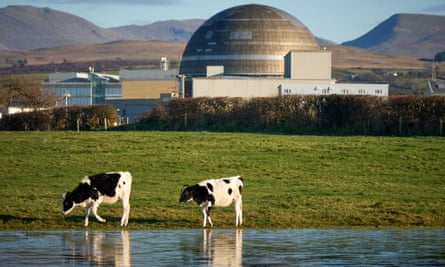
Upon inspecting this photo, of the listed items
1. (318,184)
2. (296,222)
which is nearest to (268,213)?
(296,222)

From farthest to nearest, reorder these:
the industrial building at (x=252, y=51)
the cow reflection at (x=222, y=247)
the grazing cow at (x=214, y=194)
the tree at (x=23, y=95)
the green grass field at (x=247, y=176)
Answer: the industrial building at (x=252, y=51)
the tree at (x=23, y=95)
the green grass field at (x=247, y=176)
the grazing cow at (x=214, y=194)
the cow reflection at (x=222, y=247)

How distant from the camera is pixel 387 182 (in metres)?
40.7

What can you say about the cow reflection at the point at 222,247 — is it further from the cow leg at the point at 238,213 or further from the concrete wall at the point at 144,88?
the concrete wall at the point at 144,88

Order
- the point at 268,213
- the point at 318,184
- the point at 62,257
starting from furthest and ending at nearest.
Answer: the point at 318,184
the point at 268,213
the point at 62,257

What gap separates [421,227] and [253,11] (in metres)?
129

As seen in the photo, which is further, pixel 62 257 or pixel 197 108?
pixel 197 108

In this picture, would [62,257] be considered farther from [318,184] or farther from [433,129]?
[433,129]

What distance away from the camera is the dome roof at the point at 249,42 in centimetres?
15375

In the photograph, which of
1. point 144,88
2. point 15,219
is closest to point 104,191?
point 15,219

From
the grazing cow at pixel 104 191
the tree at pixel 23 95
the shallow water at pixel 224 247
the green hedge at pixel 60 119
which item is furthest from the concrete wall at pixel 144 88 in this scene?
the shallow water at pixel 224 247

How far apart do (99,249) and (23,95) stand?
289ft

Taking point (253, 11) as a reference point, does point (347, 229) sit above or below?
below

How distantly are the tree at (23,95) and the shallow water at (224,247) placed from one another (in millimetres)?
80455

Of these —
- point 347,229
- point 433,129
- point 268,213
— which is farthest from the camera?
point 433,129
